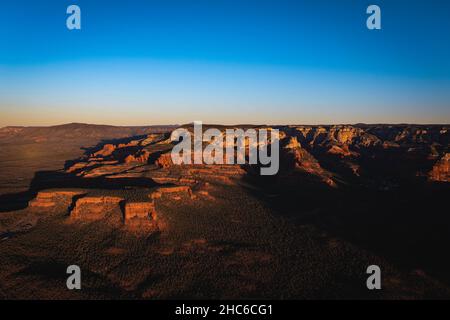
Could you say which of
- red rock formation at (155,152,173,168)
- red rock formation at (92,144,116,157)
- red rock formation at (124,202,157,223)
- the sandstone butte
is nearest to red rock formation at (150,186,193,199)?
the sandstone butte

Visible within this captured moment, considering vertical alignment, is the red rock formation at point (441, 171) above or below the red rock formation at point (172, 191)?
above

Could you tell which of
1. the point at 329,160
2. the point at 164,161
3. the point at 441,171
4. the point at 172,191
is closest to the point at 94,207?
the point at 172,191

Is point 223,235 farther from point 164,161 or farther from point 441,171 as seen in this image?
point 441,171

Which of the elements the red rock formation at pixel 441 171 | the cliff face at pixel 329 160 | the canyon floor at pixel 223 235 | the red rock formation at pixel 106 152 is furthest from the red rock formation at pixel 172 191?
the red rock formation at pixel 106 152

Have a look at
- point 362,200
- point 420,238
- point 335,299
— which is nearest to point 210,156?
A: point 362,200

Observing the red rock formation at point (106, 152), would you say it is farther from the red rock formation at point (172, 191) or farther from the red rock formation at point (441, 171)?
the red rock formation at point (441, 171)

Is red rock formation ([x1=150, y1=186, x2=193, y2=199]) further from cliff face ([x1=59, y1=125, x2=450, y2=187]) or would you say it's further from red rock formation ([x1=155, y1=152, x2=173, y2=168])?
red rock formation ([x1=155, y1=152, x2=173, y2=168])

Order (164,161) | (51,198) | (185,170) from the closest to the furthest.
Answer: (51,198) < (185,170) < (164,161)

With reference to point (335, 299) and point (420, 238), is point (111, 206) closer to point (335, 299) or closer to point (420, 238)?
point (335, 299)
